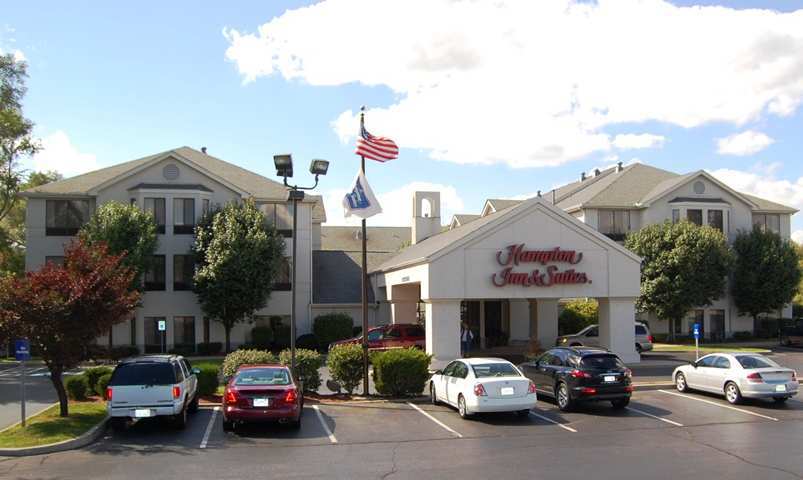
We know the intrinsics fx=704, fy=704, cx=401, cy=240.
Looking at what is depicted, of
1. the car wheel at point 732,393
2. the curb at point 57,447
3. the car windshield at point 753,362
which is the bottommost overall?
the curb at point 57,447

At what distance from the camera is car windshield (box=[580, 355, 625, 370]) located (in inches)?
696

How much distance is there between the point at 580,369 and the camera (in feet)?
57.7

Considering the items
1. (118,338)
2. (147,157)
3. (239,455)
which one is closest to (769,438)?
(239,455)

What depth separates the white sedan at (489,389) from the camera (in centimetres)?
1605

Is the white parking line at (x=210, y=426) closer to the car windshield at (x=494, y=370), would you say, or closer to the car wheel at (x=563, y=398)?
the car windshield at (x=494, y=370)

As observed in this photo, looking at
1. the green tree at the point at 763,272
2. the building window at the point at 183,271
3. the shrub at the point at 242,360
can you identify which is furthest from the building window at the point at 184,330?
→ the green tree at the point at 763,272

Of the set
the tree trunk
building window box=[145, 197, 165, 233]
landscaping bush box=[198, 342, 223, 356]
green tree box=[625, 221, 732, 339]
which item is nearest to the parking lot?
the tree trunk

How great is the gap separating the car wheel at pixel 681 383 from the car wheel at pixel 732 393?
1.95m

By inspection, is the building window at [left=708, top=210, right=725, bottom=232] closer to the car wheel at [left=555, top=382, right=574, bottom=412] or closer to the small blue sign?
the car wheel at [left=555, top=382, right=574, bottom=412]

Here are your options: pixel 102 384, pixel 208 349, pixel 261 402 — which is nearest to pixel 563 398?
pixel 261 402

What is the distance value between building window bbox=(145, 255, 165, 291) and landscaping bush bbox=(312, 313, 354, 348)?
8.74m

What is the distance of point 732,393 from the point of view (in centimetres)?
1870

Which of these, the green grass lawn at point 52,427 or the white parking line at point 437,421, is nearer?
the green grass lawn at point 52,427

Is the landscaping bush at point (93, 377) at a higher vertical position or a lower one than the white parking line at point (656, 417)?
higher
